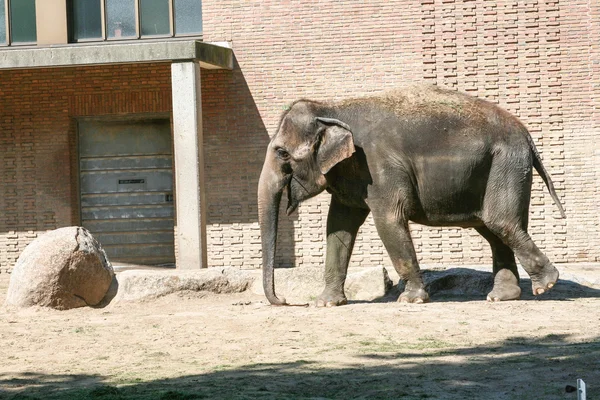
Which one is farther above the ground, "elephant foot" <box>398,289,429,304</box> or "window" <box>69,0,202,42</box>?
"window" <box>69,0,202,42</box>

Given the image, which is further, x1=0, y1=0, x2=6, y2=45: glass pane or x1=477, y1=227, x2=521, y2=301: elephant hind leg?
x1=0, y1=0, x2=6, y2=45: glass pane

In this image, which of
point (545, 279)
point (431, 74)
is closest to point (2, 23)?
point (431, 74)

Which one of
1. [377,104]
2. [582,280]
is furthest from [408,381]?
[582,280]

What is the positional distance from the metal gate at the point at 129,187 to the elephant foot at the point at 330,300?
28.1 ft

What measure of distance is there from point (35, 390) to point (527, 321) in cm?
453

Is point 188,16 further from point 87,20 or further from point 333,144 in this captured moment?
point 333,144

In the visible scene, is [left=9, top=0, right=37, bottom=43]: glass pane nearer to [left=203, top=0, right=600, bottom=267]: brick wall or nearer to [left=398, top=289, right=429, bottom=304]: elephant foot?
[left=203, top=0, right=600, bottom=267]: brick wall

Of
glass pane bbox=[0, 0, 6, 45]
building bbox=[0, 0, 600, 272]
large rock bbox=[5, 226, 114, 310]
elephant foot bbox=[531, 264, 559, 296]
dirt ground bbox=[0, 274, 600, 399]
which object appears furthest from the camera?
glass pane bbox=[0, 0, 6, 45]

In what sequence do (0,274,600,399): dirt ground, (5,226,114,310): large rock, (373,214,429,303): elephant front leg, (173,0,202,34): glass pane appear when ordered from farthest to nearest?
(173,0,202,34): glass pane, (5,226,114,310): large rock, (373,214,429,303): elephant front leg, (0,274,600,399): dirt ground

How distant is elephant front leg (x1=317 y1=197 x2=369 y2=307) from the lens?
11.5 metres

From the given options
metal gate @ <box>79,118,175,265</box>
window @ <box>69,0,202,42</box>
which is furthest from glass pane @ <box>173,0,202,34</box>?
metal gate @ <box>79,118,175,265</box>

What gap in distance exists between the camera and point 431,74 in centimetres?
1830

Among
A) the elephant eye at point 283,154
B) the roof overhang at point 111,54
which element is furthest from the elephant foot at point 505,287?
the roof overhang at point 111,54

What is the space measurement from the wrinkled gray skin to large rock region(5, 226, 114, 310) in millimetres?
2049
